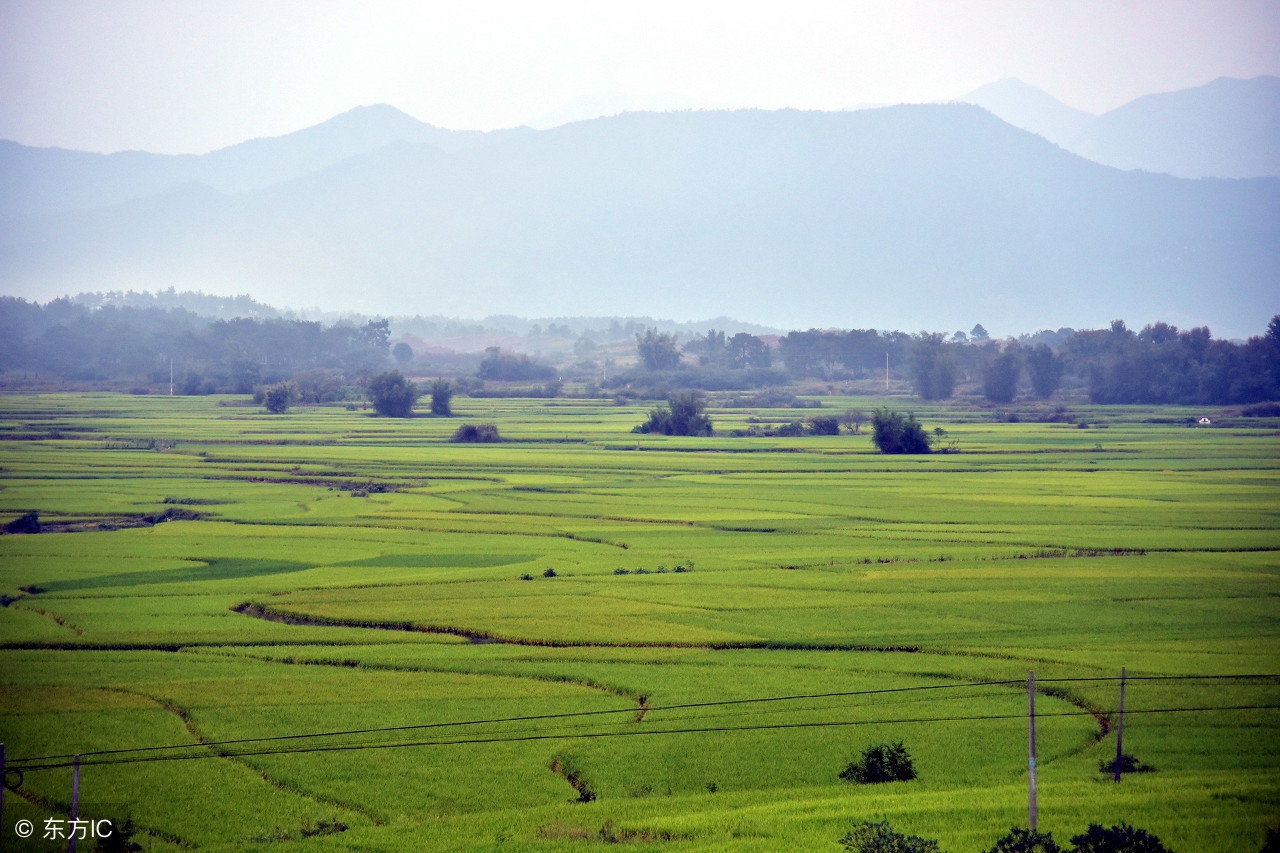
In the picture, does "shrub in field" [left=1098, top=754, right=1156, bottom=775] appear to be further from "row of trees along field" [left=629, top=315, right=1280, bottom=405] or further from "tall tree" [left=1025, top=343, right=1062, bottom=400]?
"tall tree" [left=1025, top=343, right=1062, bottom=400]

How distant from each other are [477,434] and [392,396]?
32381 mm

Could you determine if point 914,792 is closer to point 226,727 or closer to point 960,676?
point 960,676

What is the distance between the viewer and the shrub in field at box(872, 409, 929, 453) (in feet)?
261

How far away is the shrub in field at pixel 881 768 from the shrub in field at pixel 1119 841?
Answer: 4.51 metres

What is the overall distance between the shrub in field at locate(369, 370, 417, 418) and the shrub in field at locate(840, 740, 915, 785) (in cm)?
10272

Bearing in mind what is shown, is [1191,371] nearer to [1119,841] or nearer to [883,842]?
[1119,841]

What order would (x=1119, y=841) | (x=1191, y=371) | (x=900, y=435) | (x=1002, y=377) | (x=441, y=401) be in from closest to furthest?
(x=1119, y=841) < (x=900, y=435) < (x=441, y=401) < (x=1191, y=371) < (x=1002, y=377)

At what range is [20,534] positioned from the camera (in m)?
44.2

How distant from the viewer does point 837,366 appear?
187500 mm

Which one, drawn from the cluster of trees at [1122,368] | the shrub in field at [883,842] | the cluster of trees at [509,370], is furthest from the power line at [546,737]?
the cluster of trees at [509,370]

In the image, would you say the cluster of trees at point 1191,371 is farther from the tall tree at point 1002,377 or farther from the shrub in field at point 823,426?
the shrub in field at point 823,426

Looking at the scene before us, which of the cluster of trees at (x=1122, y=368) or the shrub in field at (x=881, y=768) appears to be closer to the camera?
the shrub in field at (x=881, y=768)

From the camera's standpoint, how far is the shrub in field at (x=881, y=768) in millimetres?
18281

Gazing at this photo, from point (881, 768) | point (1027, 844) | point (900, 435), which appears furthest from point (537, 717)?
point (900, 435)
